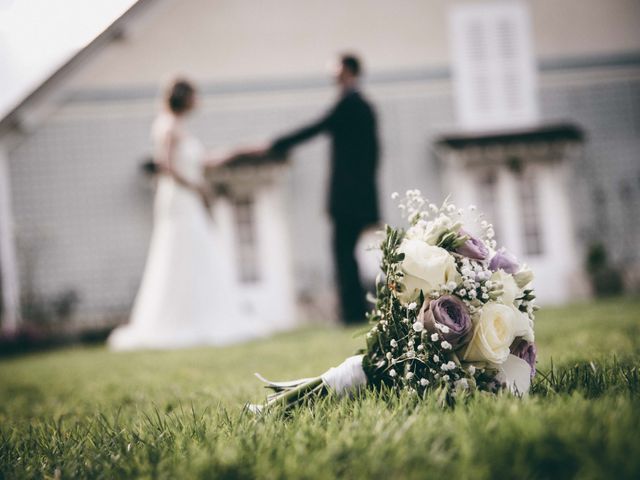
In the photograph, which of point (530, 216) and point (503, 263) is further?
point (530, 216)

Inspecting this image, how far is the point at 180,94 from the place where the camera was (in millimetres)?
6797

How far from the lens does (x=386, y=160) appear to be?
11500 mm

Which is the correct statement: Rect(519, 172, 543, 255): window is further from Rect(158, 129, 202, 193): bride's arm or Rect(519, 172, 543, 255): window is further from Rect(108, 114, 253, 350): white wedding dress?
Rect(158, 129, 202, 193): bride's arm

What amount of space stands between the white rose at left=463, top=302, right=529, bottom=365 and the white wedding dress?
534 centimetres

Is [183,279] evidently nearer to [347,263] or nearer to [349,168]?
[347,263]

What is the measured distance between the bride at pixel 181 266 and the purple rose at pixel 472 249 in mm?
5271

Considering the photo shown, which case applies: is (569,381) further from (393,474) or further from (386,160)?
(386,160)

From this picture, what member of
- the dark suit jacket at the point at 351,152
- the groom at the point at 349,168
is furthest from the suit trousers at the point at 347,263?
the dark suit jacket at the point at 351,152

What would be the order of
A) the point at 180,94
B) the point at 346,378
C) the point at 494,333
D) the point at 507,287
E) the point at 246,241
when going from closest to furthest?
the point at 494,333 → the point at 507,287 → the point at 346,378 → the point at 180,94 → the point at 246,241

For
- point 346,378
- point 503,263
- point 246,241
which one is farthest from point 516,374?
point 246,241

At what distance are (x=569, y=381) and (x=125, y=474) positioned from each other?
128 cm

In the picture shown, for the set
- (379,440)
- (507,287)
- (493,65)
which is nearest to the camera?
(379,440)

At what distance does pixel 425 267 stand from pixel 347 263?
4.68 m

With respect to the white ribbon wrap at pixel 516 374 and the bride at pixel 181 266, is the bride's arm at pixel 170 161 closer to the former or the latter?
the bride at pixel 181 266
